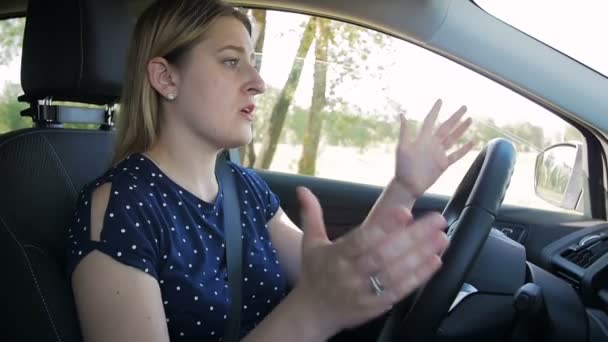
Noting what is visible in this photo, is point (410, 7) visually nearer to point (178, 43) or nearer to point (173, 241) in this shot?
point (178, 43)

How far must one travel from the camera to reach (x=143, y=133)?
1546mm

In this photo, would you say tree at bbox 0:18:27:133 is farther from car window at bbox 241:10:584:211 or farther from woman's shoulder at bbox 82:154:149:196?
woman's shoulder at bbox 82:154:149:196

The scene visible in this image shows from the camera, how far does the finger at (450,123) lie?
1.34 meters

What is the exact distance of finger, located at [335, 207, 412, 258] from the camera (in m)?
0.76

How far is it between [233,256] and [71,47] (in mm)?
677

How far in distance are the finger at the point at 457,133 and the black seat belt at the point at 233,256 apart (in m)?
0.54

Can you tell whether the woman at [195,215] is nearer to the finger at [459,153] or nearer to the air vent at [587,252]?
the finger at [459,153]

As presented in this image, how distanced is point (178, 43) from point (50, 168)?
0.42 meters

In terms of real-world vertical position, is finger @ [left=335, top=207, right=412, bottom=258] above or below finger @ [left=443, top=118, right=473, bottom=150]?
below

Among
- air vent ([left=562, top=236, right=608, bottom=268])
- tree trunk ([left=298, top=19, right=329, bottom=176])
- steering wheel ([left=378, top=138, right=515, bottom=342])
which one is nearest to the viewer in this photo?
Answer: steering wheel ([left=378, top=138, right=515, bottom=342])

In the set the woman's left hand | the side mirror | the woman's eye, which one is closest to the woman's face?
the woman's eye

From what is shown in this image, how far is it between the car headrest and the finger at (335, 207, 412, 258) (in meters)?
1.14

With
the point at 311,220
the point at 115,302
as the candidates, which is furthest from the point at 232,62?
the point at 311,220

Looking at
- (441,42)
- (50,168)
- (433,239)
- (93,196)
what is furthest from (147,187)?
(441,42)
